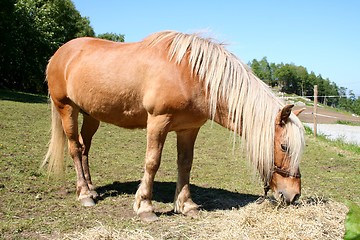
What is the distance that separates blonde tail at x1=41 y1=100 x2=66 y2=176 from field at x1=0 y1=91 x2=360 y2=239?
233 mm

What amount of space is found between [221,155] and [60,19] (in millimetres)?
31590

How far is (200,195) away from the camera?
4973mm

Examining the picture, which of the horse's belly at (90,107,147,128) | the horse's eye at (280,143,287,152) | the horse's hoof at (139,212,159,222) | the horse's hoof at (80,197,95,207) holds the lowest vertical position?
the horse's hoof at (80,197,95,207)

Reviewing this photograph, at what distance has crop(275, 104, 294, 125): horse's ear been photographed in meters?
3.49

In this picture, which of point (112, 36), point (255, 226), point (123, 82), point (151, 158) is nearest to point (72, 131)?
point (123, 82)

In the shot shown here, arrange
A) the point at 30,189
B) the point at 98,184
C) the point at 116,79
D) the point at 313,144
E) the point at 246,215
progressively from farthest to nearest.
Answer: the point at 313,144 < the point at 98,184 < the point at 30,189 < the point at 116,79 < the point at 246,215

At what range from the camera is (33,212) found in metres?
4.05

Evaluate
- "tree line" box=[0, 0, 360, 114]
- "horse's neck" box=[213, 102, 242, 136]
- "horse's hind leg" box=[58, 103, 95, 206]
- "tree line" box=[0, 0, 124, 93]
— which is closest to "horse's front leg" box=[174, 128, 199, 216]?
"horse's neck" box=[213, 102, 242, 136]

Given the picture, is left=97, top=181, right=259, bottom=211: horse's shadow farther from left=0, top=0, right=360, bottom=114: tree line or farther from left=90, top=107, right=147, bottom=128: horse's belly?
left=0, top=0, right=360, bottom=114: tree line

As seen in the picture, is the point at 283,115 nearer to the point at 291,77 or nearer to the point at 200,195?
the point at 200,195

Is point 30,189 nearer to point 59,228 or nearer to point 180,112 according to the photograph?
point 59,228

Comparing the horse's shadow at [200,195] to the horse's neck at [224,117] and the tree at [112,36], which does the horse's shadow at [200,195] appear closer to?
the horse's neck at [224,117]

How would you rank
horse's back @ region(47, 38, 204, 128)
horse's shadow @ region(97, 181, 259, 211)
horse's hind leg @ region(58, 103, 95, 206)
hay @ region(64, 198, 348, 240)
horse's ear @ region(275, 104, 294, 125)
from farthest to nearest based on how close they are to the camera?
1. horse's hind leg @ region(58, 103, 95, 206)
2. horse's shadow @ region(97, 181, 259, 211)
3. horse's back @ region(47, 38, 204, 128)
4. horse's ear @ region(275, 104, 294, 125)
5. hay @ region(64, 198, 348, 240)

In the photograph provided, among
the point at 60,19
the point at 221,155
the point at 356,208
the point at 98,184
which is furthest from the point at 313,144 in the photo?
the point at 60,19
